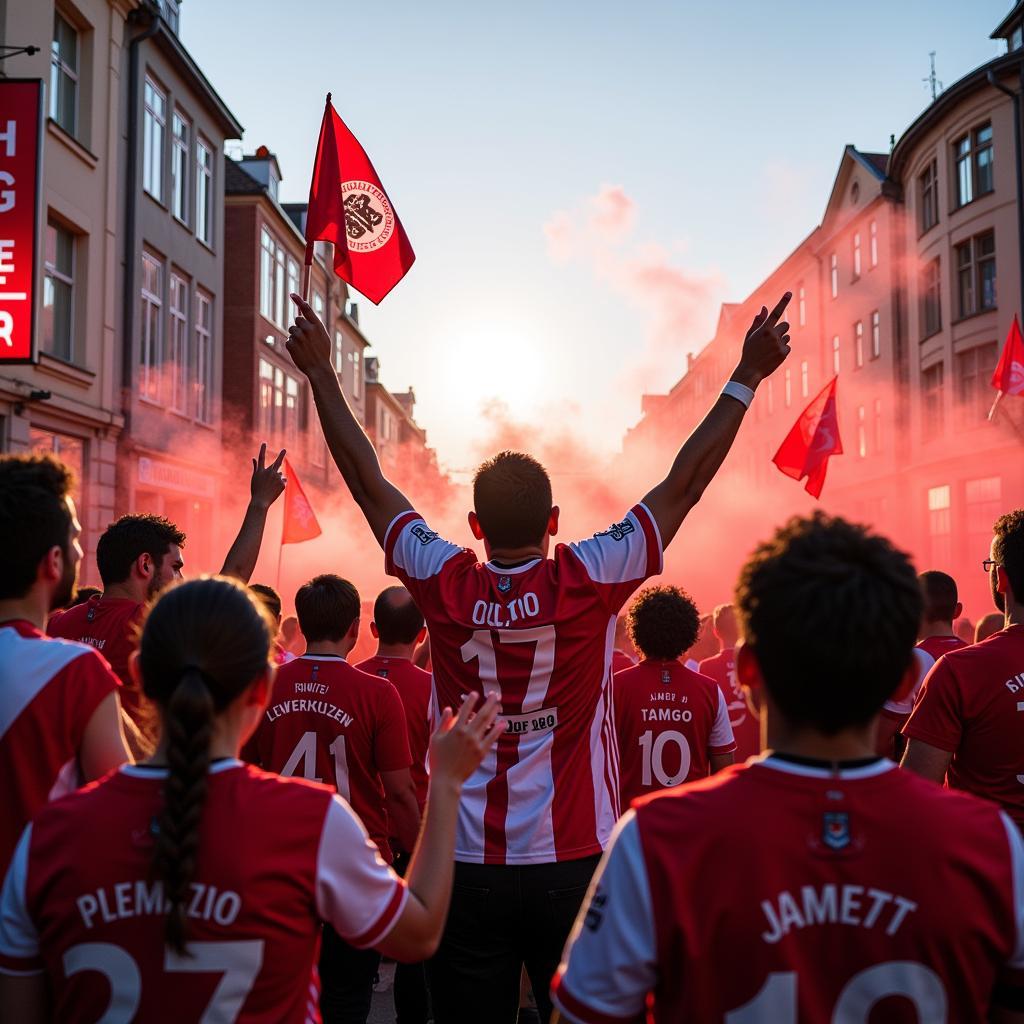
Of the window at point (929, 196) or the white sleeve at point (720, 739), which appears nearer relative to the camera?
the white sleeve at point (720, 739)

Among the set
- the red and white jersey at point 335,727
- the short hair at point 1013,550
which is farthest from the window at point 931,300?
the red and white jersey at point 335,727

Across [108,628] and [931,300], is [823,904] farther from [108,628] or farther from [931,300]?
[931,300]

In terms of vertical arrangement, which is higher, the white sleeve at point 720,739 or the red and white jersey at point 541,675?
the red and white jersey at point 541,675

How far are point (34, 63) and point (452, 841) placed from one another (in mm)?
14726

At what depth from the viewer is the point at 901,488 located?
29750 millimetres

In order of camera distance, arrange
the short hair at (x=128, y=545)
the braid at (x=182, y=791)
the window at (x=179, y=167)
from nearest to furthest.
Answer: the braid at (x=182, y=791) < the short hair at (x=128, y=545) < the window at (x=179, y=167)

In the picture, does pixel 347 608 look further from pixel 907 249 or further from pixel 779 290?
pixel 779 290

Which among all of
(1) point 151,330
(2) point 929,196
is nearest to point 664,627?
(1) point 151,330

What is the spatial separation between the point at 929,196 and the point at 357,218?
2670 centimetres

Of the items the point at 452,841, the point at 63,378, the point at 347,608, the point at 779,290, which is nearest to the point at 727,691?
the point at 347,608

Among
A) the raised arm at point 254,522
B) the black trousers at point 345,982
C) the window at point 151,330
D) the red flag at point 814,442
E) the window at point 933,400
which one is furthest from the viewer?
the window at point 933,400

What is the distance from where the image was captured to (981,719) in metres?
3.53

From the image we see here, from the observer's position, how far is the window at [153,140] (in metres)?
18.4

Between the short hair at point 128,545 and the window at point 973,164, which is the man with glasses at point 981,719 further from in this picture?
the window at point 973,164
